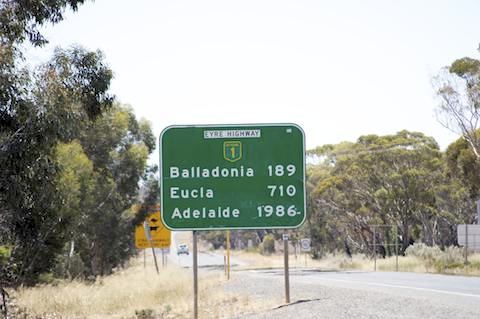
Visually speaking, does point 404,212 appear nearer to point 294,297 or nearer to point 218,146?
point 294,297

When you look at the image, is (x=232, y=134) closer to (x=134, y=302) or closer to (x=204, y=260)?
(x=134, y=302)

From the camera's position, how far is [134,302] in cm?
2275

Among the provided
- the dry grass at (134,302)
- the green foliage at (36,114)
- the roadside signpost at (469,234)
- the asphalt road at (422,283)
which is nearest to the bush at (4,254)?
the green foliage at (36,114)

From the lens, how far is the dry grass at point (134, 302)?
59.8ft

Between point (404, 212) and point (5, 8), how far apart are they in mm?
42979

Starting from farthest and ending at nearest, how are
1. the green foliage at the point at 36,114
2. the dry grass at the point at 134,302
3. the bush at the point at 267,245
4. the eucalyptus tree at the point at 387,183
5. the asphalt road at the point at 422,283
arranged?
the bush at the point at 267,245 → the eucalyptus tree at the point at 387,183 → the asphalt road at the point at 422,283 → the dry grass at the point at 134,302 → the green foliage at the point at 36,114

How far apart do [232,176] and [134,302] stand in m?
9.60

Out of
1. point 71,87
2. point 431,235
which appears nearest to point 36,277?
point 71,87

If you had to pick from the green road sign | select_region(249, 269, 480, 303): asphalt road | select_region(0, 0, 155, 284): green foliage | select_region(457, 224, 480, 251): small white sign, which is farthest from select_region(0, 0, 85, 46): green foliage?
select_region(457, 224, 480, 251): small white sign

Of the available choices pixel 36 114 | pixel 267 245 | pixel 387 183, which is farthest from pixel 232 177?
pixel 267 245

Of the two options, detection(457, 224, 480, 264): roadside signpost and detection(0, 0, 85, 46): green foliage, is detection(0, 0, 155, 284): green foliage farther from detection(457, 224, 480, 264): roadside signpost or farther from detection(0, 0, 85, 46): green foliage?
detection(457, 224, 480, 264): roadside signpost

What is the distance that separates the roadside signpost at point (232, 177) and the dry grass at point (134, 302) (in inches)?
104

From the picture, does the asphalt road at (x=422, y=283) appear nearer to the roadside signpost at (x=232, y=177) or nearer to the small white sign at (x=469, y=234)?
the roadside signpost at (x=232, y=177)

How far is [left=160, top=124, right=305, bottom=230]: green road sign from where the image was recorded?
14211 mm
